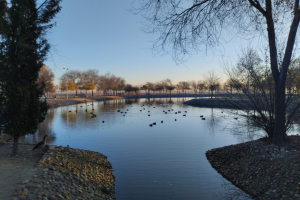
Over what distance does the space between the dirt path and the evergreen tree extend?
21.3 inches

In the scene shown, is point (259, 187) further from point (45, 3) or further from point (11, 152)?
point (45, 3)

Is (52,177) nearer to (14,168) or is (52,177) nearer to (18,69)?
(14,168)

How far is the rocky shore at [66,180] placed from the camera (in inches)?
206

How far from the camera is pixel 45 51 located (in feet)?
28.4

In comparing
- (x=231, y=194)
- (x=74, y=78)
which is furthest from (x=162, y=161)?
(x=74, y=78)

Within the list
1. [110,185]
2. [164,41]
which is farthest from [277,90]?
[110,185]

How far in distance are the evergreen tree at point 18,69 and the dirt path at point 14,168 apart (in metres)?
0.54

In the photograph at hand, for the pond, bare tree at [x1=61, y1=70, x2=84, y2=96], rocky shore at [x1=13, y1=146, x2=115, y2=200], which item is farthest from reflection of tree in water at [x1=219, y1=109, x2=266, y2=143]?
Result: bare tree at [x1=61, y1=70, x2=84, y2=96]

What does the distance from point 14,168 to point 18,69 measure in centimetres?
361

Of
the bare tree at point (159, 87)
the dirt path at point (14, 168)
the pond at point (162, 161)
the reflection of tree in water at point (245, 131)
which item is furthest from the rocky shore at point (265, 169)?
the bare tree at point (159, 87)

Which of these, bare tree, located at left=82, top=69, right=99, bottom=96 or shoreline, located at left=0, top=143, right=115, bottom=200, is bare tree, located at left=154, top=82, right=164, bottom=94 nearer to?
bare tree, located at left=82, top=69, right=99, bottom=96

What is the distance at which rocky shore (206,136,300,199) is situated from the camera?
626 centimetres

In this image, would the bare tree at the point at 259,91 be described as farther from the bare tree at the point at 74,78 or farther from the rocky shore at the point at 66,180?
the bare tree at the point at 74,78

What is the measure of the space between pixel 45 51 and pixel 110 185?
19.6 ft
